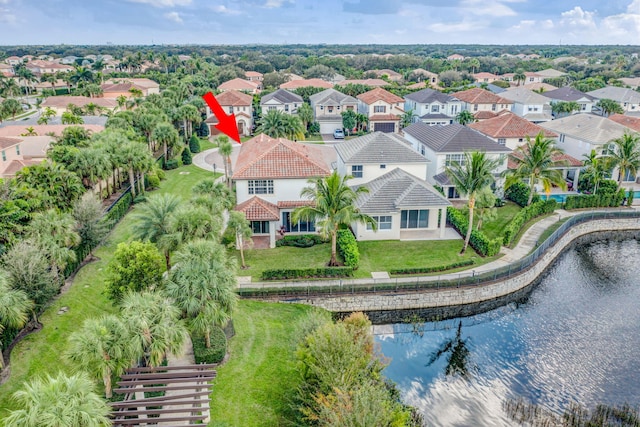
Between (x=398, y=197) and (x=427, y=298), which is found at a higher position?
(x=398, y=197)

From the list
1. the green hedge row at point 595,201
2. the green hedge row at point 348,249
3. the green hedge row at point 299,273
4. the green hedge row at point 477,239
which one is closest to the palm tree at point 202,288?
the green hedge row at point 299,273

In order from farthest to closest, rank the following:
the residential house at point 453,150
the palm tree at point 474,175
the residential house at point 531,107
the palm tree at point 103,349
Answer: the residential house at point 531,107 < the residential house at point 453,150 < the palm tree at point 474,175 < the palm tree at point 103,349

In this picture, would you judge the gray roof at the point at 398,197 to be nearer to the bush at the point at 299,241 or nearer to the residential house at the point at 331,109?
the bush at the point at 299,241

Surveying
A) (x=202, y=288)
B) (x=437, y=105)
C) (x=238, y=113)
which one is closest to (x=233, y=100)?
(x=238, y=113)

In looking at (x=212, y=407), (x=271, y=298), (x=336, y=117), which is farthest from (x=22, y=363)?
(x=336, y=117)

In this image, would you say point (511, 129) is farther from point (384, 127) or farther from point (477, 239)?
point (384, 127)

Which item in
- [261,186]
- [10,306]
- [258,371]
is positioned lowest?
[258,371]

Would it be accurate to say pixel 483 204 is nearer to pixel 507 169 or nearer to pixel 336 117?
pixel 507 169
